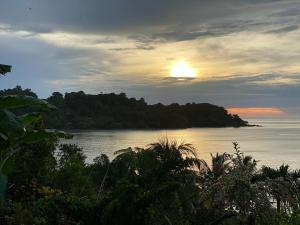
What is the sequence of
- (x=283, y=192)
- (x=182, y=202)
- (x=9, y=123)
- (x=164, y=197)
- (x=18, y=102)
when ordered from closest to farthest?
1. (x=9, y=123)
2. (x=283, y=192)
3. (x=18, y=102)
4. (x=164, y=197)
5. (x=182, y=202)

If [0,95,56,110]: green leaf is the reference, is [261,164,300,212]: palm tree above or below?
below

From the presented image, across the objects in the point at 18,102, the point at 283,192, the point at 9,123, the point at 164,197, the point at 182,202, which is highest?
the point at 18,102

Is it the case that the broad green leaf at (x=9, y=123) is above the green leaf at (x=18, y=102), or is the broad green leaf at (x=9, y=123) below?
below

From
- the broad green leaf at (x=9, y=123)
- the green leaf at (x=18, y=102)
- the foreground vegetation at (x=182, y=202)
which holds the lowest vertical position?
the foreground vegetation at (x=182, y=202)

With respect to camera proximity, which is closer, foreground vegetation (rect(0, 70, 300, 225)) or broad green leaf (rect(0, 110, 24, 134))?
broad green leaf (rect(0, 110, 24, 134))

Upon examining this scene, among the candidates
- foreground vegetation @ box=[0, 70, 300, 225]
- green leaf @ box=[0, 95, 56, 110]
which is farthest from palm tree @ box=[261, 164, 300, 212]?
green leaf @ box=[0, 95, 56, 110]

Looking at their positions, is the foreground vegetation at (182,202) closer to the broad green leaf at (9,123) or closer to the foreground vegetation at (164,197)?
the foreground vegetation at (164,197)

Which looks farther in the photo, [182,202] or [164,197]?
[182,202]

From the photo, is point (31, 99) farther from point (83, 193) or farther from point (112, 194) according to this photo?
point (83, 193)

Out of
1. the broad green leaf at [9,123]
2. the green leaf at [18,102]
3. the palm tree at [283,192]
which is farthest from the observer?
the green leaf at [18,102]

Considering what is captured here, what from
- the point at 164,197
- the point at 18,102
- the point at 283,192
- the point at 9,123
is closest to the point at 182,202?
the point at 164,197

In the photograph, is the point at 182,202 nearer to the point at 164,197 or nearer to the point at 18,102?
the point at 164,197

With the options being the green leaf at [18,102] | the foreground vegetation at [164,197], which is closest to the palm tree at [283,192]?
the foreground vegetation at [164,197]

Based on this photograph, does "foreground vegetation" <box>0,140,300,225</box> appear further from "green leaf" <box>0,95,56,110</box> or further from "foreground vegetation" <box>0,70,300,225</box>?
"green leaf" <box>0,95,56,110</box>
